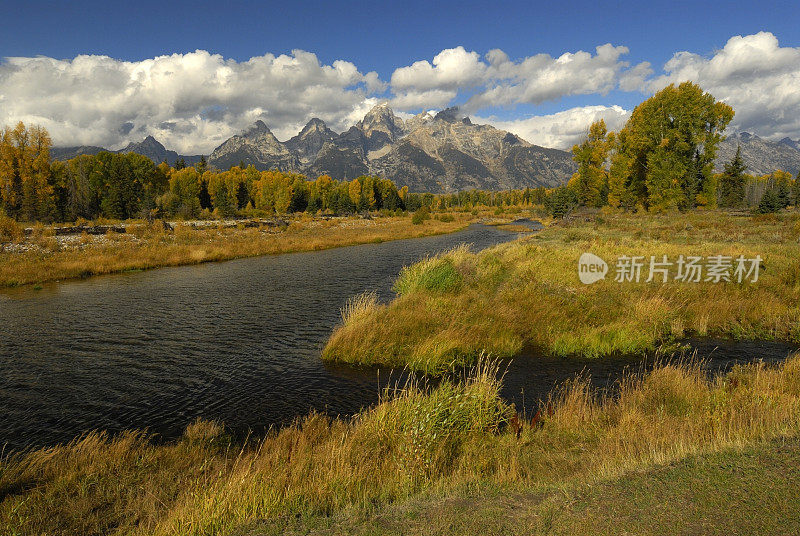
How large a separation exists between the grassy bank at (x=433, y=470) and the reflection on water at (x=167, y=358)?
1938 millimetres

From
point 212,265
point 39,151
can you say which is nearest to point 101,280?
point 212,265

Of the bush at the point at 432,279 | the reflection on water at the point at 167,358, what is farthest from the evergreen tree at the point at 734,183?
the reflection on water at the point at 167,358

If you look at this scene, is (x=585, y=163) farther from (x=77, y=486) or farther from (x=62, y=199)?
(x=62, y=199)

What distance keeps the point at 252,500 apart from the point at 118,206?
83438 mm

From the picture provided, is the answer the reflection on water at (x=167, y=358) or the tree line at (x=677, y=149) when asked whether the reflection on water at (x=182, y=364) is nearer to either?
the reflection on water at (x=167, y=358)

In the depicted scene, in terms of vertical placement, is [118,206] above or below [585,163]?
below

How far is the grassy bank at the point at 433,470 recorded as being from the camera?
487 centimetres

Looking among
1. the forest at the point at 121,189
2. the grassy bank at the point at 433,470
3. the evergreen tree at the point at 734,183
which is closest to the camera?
the grassy bank at the point at 433,470

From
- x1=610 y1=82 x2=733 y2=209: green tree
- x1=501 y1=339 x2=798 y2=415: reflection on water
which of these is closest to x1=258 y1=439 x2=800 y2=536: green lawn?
x1=501 y1=339 x2=798 y2=415: reflection on water

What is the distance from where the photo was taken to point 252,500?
17.3 feet

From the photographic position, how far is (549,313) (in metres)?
16.2

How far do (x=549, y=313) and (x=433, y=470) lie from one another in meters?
11.3

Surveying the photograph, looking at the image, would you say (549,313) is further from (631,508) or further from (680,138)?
(680,138)

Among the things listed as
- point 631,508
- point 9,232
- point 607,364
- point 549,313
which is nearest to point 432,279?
point 549,313
